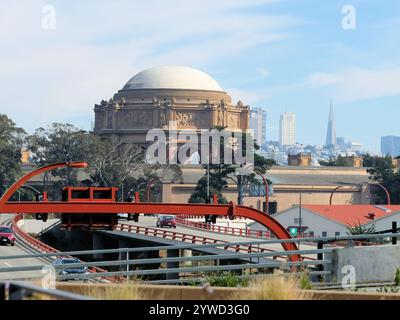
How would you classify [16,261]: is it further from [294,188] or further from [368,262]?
[294,188]

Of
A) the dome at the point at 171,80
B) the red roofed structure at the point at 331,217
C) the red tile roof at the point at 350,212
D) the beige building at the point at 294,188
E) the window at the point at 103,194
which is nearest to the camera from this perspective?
the window at the point at 103,194

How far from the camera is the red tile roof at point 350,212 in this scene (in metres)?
80.8

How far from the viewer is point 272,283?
13406mm

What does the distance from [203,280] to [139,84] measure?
562 feet

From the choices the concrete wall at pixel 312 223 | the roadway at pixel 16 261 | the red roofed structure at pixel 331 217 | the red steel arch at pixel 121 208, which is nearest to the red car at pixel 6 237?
the roadway at pixel 16 261

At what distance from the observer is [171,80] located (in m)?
189

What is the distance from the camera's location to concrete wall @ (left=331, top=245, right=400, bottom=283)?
63.5 ft

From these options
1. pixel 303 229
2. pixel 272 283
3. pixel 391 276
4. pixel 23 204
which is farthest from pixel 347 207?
pixel 272 283

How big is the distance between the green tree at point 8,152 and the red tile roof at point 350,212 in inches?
2093

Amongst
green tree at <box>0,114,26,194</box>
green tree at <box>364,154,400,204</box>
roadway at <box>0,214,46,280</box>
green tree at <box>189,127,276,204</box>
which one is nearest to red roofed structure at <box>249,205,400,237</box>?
roadway at <box>0,214,46,280</box>

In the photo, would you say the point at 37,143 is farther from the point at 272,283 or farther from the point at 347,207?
the point at 272,283

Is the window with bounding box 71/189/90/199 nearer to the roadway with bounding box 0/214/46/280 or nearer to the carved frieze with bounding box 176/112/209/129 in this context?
the roadway with bounding box 0/214/46/280

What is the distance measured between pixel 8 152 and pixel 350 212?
59.0m

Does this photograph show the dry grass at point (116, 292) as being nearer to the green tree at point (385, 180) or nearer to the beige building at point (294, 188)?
the beige building at point (294, 188)
